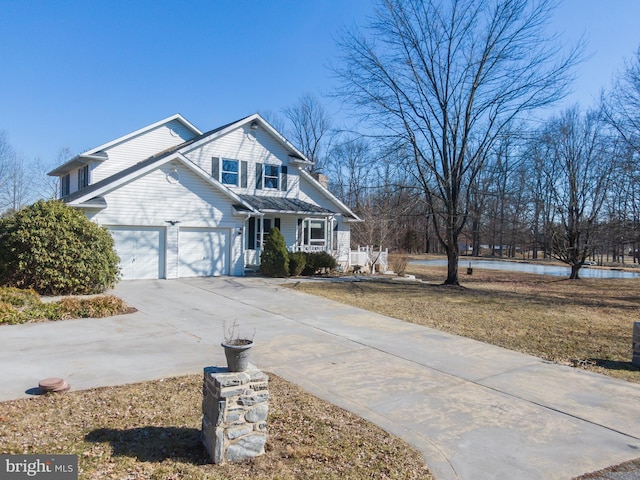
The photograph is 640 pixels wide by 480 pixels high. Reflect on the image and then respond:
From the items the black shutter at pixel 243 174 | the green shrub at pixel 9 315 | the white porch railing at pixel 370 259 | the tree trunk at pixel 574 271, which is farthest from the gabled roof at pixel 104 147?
the tree trunk at pixel 574 271

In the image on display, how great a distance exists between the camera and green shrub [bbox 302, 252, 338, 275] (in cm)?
2108

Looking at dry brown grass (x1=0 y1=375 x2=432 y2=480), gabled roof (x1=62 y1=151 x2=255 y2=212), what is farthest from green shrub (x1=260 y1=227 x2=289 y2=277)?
dry brown grass (x1=0 y1=375 x2=432 y2=480)

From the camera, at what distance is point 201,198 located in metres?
18.2

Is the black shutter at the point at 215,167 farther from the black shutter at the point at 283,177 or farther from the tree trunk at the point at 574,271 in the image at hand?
the tree trunk at the point at 574,271

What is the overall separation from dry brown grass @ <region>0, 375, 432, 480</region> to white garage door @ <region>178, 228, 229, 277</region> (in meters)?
12.6

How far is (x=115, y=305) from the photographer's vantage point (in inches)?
436

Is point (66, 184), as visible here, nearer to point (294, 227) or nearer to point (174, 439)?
point (294, 227)

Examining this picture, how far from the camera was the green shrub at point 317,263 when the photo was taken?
21.1 metres

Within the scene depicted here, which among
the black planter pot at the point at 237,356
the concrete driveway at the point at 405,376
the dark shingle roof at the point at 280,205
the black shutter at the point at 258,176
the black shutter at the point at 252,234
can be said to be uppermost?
the black shutter at the point at 258,176

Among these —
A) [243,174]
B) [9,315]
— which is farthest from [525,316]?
[243,174]

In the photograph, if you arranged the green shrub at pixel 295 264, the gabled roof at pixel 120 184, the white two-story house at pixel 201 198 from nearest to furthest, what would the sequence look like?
the gabled roof at pixel 120 184
the white two-story house at pixel 201 198
the green shrub at pixel 295 264

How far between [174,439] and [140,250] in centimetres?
1386

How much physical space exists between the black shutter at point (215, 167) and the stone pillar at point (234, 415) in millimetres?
18461

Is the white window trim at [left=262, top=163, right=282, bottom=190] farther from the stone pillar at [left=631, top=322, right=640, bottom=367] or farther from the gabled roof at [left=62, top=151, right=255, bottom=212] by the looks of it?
the stone pillar at [left=631, top=322, right=640, bottom=367]
